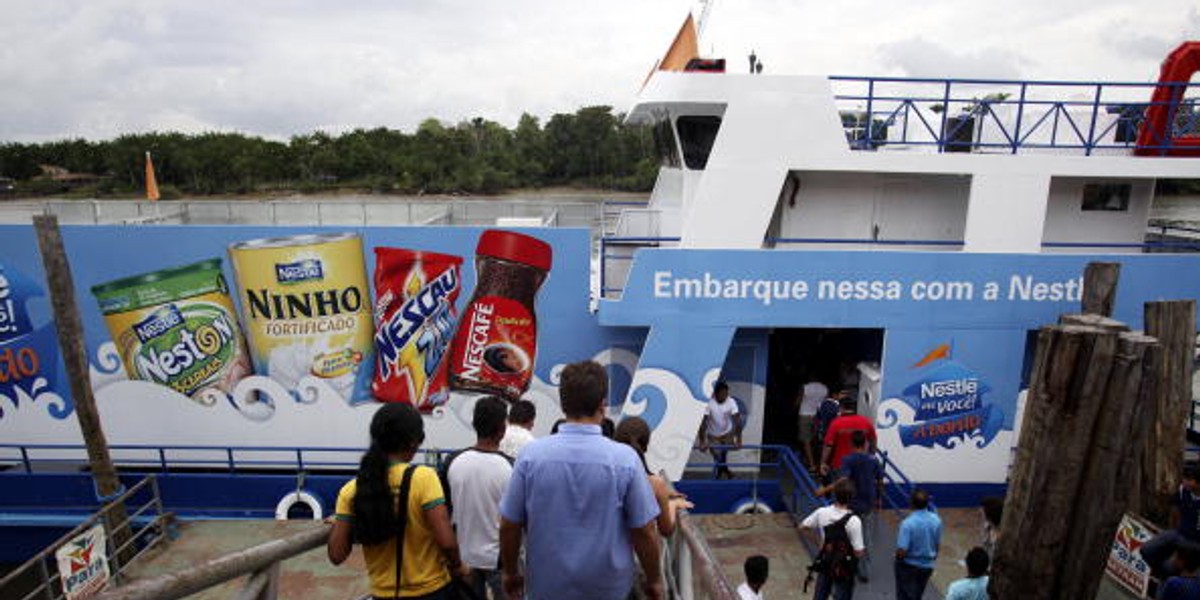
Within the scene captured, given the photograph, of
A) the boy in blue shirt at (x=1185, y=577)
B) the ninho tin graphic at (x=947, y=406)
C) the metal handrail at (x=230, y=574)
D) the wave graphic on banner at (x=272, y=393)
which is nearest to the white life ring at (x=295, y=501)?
the wave graphic on banner at (x=272, y=393)

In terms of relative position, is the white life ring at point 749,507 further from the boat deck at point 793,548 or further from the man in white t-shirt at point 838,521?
the man in white t-shirt at point 838,521

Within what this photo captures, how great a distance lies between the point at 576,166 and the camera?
45969 mm

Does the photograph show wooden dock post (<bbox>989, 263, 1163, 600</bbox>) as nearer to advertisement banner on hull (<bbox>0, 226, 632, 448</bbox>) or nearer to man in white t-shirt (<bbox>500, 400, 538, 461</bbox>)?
man in white t-shirt (<bbox>500, 400, 538, 461</bbox>)

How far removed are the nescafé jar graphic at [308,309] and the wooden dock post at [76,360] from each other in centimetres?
180

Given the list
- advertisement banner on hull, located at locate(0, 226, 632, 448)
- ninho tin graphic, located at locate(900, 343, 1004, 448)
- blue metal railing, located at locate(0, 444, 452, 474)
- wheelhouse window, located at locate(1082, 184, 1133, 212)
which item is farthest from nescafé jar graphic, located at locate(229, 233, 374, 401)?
wheelhouse window, located at locate(1082, 184, 1133, 212)

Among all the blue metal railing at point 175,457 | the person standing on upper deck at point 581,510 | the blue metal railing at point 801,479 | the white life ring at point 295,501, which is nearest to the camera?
the person standing on upper deck at point 581,510

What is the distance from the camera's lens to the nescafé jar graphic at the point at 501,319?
28.7 ft

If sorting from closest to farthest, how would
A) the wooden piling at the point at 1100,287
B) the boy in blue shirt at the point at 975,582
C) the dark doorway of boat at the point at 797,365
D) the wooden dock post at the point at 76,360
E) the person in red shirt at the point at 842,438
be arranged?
1. the boy in blue shirt at the point at 975,582
2. the wooden piling at the point at 1100,287
3. the person in red shirt at the point at 842,438
4. the wooden dock post at the point at 76,360
5. the dark doorway of boat at the point at 797,365

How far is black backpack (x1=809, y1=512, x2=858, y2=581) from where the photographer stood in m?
5.88

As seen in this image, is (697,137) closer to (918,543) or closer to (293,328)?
(918,543)

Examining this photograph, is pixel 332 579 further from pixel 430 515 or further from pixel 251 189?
pixel 251 189

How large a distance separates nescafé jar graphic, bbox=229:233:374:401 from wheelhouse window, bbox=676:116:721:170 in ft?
15.0

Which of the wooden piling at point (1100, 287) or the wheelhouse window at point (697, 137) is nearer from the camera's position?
the wooden piling at point (1100, 287)

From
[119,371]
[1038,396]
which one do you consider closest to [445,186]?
[119,371]
